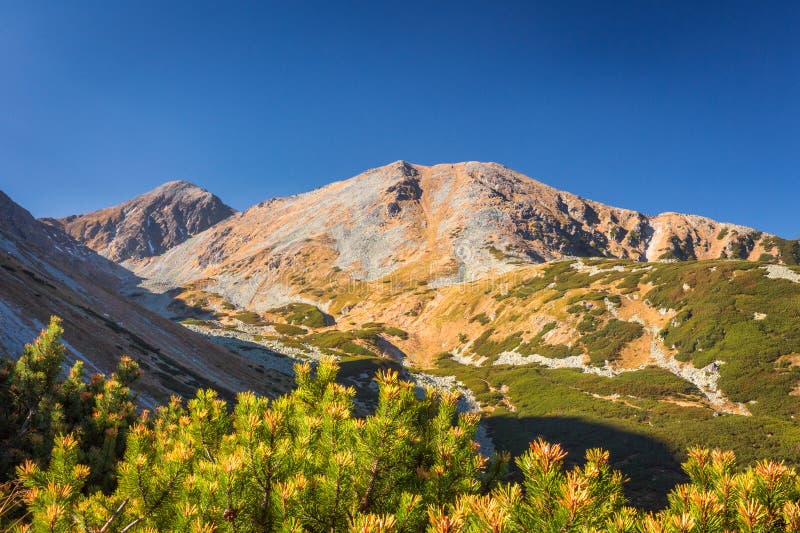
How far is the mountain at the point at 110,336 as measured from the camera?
25.2m

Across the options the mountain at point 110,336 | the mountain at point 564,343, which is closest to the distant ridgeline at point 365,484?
the mountain at point 564,343

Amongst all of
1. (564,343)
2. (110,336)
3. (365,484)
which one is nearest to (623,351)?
(564,343)

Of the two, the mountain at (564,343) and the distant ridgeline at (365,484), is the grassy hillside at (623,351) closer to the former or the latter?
the mountain at (564,343)

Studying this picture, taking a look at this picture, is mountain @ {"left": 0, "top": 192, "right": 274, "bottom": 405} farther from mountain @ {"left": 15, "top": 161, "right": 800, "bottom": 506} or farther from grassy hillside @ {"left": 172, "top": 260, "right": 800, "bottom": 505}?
grassy hillside @ {"left": 172, "top": 260, "right": 800, "bottom": 505}

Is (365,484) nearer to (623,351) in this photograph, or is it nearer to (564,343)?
(623,351)

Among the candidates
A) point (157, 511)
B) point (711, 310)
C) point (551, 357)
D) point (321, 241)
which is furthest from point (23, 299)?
point (321, 241)

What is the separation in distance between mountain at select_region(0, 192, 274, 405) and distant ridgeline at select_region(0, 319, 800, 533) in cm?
2252

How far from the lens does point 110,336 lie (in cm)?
3403

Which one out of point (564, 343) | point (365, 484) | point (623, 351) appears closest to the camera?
point (365, 484)

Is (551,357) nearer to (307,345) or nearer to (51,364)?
(307,345)

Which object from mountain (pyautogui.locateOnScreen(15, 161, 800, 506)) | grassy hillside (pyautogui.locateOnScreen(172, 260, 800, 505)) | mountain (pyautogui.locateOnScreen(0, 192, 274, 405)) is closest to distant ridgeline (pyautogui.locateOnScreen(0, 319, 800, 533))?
mountain (pyautogui.locateOnScreen(15, 161, 800, 506))

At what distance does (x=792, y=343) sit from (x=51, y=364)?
222 ft

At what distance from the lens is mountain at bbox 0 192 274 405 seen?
82.8 feet

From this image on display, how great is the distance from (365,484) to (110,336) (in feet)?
131
